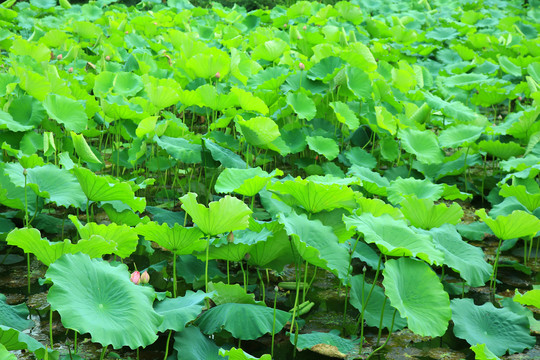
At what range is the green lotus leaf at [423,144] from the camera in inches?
115

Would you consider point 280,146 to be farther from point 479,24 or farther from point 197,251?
point 479,24

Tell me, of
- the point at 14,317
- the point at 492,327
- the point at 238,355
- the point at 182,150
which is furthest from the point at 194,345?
the point at 182,150

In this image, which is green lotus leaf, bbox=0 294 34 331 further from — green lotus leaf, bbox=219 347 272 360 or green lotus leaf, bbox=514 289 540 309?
green lotus leaf, bbox=514 289 540 309

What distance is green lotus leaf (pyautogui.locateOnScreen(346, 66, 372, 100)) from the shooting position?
127 inches

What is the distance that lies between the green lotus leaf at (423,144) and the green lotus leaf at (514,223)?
0.93 m

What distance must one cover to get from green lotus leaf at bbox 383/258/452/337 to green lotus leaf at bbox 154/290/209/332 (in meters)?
0.54

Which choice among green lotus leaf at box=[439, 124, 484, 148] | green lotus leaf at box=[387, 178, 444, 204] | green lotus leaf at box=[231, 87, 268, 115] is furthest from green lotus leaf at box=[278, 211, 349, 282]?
green lotus leaf at box=[439, 124, 484, 148]

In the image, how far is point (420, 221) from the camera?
206cm

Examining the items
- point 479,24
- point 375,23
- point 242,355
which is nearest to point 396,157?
point 242,355

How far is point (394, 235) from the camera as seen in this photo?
176cm

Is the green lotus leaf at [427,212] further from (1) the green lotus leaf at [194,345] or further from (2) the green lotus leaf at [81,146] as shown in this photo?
(2) the green lotus leaf at [81,146]

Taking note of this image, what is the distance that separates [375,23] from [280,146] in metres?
3.47

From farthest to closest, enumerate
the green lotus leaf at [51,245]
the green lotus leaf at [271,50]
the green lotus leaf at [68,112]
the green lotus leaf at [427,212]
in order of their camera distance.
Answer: the green lotus leaf at [271,50] → the green lotus leaf at [68,112] → the green lotus leaf at [427,212] → the green lotus leaf at [51,245]

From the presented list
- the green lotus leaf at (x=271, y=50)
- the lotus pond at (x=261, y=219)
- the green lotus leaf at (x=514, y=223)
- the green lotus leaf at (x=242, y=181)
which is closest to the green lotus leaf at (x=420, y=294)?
the lotus pond at (x=261, y=219)
